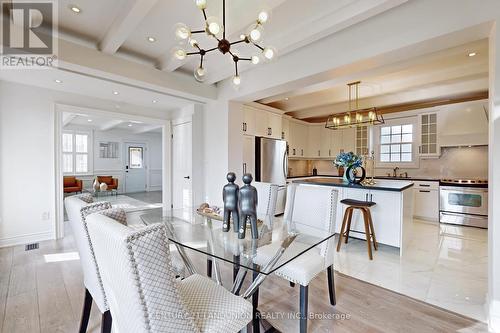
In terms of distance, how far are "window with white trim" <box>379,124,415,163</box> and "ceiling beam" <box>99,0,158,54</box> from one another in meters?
5.51

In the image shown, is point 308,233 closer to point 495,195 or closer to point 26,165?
point 495,195

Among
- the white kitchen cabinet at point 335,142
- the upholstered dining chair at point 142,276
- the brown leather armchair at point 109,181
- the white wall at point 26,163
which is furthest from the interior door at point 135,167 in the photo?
the upholstered dining chair at point 142,276

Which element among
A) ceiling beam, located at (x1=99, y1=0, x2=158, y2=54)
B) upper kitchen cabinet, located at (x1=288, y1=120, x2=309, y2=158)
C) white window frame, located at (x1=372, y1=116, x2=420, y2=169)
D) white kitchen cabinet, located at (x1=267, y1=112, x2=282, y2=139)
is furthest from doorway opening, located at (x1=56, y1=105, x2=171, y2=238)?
white window frame, located at (x1=372, y1=116, x2=420, y2=169)

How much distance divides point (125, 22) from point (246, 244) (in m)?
2.36

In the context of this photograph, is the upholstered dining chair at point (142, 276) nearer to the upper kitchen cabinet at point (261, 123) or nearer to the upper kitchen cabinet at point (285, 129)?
the upper kitchen cabinet at point (261, 123)

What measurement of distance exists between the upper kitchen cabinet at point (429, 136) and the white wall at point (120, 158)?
→ 30.0 ft

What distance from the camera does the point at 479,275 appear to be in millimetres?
2443

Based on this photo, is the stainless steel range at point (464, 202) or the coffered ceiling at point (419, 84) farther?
the stainless steel range at point (464, 202)

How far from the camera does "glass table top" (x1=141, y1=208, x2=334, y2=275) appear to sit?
1413 millimetres

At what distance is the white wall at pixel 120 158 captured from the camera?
8375 millimetres

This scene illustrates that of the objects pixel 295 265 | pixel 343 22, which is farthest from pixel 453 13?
pixel 295 265

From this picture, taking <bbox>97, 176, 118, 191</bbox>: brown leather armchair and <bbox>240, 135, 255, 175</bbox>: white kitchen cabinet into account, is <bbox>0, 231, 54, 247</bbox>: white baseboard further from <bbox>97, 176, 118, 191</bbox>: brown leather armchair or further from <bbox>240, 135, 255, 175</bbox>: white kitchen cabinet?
<bbox>97, 176, 118, 191</bbox>: brown leather armchair

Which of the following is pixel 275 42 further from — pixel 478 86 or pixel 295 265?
pixel 478 86

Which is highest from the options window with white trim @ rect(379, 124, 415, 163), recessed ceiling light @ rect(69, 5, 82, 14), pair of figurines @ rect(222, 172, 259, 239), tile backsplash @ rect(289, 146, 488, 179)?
recessed ceiling light @ rect(69, 5, 82, 14)
